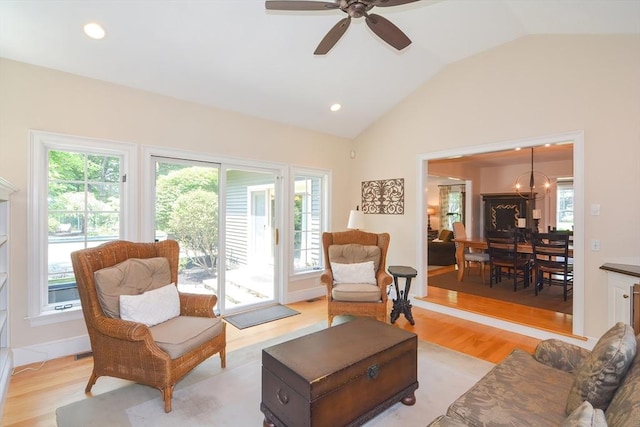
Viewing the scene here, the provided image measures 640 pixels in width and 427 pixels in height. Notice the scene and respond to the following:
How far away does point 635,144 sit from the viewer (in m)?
2.99

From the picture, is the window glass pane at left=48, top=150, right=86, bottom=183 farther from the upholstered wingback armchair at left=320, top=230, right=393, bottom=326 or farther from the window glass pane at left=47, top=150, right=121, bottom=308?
the upholstered wingback armchair at left=320, top=230, right=393, bottom=326

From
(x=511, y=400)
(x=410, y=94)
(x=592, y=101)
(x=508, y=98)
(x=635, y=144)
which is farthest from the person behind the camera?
(x=410, y=94)

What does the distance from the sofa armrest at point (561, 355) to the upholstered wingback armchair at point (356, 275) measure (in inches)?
70.0

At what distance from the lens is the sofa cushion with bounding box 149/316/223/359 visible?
7.39ft

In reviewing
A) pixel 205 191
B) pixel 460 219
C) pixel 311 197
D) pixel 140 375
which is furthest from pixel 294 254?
pixel 460 219

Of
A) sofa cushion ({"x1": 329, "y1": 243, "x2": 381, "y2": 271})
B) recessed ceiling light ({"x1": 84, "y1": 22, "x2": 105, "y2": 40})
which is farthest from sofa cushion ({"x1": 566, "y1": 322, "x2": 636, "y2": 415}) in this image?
recessed ceiling light ({"x1": 84, "y1": 22, "x2": 105, "y2": 40})

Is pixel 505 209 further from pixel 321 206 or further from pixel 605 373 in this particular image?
pixel 605 373

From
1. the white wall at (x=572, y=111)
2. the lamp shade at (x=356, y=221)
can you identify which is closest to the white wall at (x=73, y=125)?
the lamp shade at (x=356, y=221)

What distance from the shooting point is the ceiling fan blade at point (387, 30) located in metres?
2.21

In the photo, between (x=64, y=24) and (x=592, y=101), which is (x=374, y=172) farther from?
(x=64, y=24)

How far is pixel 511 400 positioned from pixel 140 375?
238 cm

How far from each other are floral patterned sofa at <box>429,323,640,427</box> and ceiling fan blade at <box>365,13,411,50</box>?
7.56 feet

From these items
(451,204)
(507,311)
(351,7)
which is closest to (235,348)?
(351,7)

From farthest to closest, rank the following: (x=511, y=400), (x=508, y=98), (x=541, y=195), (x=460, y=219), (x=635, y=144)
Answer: (x=460, y=219), (x=541, y=195), (x=508, y=98), (x=635, y=144), (x=511, y=400)
